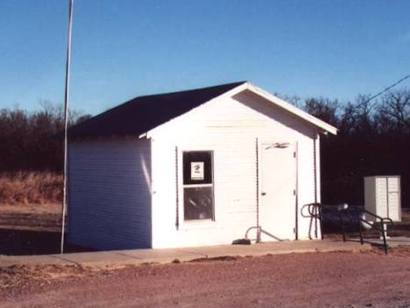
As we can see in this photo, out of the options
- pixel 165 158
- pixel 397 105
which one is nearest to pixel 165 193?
pixel 165 158

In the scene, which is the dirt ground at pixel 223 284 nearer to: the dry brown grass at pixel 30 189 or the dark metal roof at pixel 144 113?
the dark metal roof at pixel 144 113

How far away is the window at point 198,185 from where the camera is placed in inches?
725

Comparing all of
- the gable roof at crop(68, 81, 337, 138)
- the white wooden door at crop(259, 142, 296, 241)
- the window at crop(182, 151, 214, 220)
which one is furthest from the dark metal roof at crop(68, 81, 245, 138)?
the white wooden door at crop(259, 142, 296, 241)

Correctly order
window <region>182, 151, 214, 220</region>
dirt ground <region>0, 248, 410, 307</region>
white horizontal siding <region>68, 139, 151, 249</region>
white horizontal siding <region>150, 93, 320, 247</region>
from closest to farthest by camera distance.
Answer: dirt ground <region>0, 248, 410, 307</region> < white horizontal siding <region>150, 93, 320, 247</region> < white horizontal siding <region>68, 139, 151, 249</region> < window <region>182, 151, 214, 220</region>

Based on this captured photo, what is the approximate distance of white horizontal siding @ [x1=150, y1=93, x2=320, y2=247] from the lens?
1795 centimetres

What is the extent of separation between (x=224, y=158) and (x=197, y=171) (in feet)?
2.26

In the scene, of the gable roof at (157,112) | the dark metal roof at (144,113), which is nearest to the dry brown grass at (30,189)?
the dark metal roof at (144,113)

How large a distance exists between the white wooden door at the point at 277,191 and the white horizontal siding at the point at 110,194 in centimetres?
276

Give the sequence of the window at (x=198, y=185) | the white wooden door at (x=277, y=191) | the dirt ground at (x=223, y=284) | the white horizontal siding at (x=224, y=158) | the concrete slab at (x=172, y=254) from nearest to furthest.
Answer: the dirt ground at (x=223, y=284) → the concrete slab at (x=172, y=254) → the white horizontal siding at (x=224, y=158) → the window at (x=198, y=185) → the white wooden door at (x=277, y=191)

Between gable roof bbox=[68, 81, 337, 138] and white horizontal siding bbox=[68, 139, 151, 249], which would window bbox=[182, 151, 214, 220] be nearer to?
white horizontal siding bbox=[68, 139, 151, 249]

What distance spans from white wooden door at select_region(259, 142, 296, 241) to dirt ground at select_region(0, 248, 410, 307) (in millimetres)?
2551

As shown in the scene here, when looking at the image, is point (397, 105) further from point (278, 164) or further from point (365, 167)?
point (278, 164)

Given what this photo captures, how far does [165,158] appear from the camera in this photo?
18.0m

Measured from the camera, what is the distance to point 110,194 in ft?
63.8
